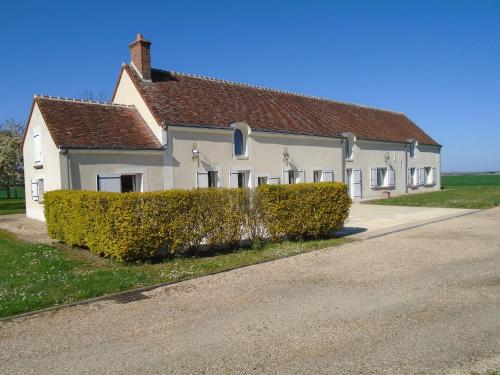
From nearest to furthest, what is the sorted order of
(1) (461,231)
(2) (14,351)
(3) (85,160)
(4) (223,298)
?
(2) (14,351) → (4) (223,298) → (1) (461,231) → (3) (85,160)

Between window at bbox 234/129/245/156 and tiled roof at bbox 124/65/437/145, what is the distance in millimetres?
599

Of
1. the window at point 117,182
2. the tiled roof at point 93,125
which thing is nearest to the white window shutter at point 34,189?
the tiled roof at point 93,125

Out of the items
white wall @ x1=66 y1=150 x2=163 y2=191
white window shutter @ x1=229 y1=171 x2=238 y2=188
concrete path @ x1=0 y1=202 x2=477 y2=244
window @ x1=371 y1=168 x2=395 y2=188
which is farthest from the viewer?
window @ x1=371 y1=168 x2=395 y2=188

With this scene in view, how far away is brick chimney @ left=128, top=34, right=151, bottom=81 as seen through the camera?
18109 mm

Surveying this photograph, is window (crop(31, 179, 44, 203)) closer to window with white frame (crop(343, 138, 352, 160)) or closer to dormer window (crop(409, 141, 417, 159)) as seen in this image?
window with white frame (crop(343, 138, 352, 160))

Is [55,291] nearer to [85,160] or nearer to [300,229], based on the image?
[300,229]

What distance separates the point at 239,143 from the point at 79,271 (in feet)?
38.9

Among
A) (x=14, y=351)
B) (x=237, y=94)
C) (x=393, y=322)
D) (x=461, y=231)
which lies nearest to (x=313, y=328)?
(x=393, y=322)

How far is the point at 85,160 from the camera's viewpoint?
14.1m

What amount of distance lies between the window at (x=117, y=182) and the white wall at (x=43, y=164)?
1305mm

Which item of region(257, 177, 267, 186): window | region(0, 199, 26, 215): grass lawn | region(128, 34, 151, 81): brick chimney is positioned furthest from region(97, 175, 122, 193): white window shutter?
region(0, 199, 26, 215): grass lawn

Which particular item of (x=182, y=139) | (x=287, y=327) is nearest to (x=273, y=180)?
(x=182, y=139)

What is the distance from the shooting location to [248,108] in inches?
816

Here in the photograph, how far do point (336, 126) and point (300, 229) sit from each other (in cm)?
1570
